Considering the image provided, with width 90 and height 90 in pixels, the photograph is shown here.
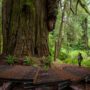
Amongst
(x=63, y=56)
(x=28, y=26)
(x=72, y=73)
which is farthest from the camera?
(x=63, y=56)

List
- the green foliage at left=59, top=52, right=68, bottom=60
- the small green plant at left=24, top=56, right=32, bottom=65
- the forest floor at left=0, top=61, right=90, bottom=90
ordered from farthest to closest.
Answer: the green foliage at left=59, top=52, right=68, bottom=60 < the small green plant at left=24, top=56, right=32, bottom=65 < the forest floor at left=0, top=61, right=90, bottom=90

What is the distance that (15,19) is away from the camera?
789 centimetres

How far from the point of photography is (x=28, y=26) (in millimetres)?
7777

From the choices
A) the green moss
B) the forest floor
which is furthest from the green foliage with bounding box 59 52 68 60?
the green moss

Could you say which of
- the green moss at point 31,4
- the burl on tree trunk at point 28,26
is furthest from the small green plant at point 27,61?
the green moss at point 31,4

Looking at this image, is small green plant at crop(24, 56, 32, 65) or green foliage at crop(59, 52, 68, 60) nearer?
small green plant at crop(24, 56, 32, 65)

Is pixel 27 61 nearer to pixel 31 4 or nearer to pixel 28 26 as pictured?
pixel 28 26

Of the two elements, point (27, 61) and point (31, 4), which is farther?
point (31, 4)

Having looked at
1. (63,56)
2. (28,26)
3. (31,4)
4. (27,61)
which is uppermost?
(31,4)

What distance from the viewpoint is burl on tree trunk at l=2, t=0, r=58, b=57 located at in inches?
304

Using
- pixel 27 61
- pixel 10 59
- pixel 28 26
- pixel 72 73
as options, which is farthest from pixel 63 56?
pixel 72 73

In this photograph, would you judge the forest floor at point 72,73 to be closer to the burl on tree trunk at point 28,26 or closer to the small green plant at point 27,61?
the small green plant at point 27,61

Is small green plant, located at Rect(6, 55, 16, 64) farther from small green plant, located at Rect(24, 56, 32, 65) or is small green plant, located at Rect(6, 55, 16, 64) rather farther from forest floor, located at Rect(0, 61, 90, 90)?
small green plant, located at Rect(24, 56, 32, 65)

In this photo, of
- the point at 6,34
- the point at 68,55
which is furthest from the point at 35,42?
A: the point at 68,55
